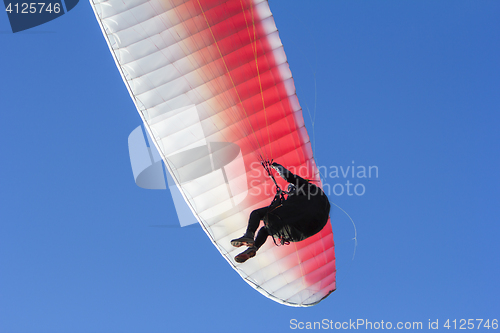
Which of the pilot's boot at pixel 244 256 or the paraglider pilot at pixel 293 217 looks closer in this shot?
the pilot's boot at pixel 244 256

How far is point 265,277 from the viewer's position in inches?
311

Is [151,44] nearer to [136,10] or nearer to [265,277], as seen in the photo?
[136,10]

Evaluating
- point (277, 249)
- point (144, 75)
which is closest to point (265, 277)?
point (277, 249)

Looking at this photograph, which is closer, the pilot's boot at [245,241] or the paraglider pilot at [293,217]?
the pilot's boot at [245,241]

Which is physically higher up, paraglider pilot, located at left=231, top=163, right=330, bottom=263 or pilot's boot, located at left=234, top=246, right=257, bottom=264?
paraglider pilot, located at left=231, top=163, right=330, bottom=263

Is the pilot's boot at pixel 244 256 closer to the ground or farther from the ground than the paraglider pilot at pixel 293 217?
closer to the ground

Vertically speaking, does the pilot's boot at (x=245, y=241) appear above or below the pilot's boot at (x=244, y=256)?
above

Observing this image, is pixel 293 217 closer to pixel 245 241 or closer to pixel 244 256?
pixel 245 241

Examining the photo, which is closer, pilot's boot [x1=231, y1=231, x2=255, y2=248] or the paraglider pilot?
pilot's boot [x1=231, y1=231, x2=255, y2=248]

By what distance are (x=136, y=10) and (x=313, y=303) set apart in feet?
20.2

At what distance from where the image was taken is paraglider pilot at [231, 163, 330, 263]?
606 centimetres

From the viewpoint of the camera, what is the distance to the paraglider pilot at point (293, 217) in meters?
6.06

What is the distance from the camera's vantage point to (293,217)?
607 cm

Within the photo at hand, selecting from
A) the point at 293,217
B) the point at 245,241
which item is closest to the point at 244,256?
the point at 245,241
